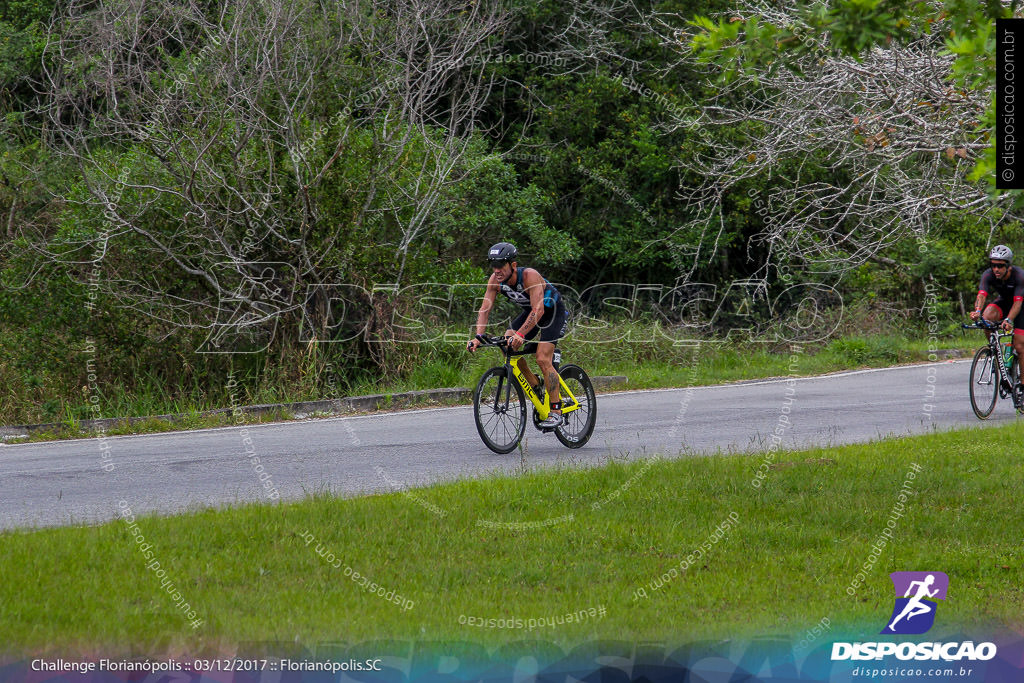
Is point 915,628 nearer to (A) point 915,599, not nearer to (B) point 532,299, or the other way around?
(A) point 915,599

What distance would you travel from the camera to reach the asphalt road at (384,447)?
29.0 ft

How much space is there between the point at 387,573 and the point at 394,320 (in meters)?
10.9

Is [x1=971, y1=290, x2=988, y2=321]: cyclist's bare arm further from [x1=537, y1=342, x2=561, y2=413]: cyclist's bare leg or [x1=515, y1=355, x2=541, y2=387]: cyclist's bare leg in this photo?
[x1=515, y1=355, x2=541, y2=387]: cyclist's bare leg

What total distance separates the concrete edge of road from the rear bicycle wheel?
443 cm

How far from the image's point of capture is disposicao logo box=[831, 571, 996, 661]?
5.08 m

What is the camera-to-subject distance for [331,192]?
52.2 ft

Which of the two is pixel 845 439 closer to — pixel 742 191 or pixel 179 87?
pixel 179 87

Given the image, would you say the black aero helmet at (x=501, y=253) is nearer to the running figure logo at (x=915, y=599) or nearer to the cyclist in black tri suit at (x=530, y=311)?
the cyclist in black tri suit at (x=530, y=311)

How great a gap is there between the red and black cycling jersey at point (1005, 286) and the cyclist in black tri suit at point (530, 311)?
5520mm

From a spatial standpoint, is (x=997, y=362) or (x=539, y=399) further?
(x=997, y=362)

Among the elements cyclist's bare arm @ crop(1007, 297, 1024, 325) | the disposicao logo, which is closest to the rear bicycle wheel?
the disposicao logo

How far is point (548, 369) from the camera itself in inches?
421

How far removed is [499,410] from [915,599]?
5404 mm

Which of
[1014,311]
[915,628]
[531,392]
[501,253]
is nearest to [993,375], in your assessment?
[1014,311]
